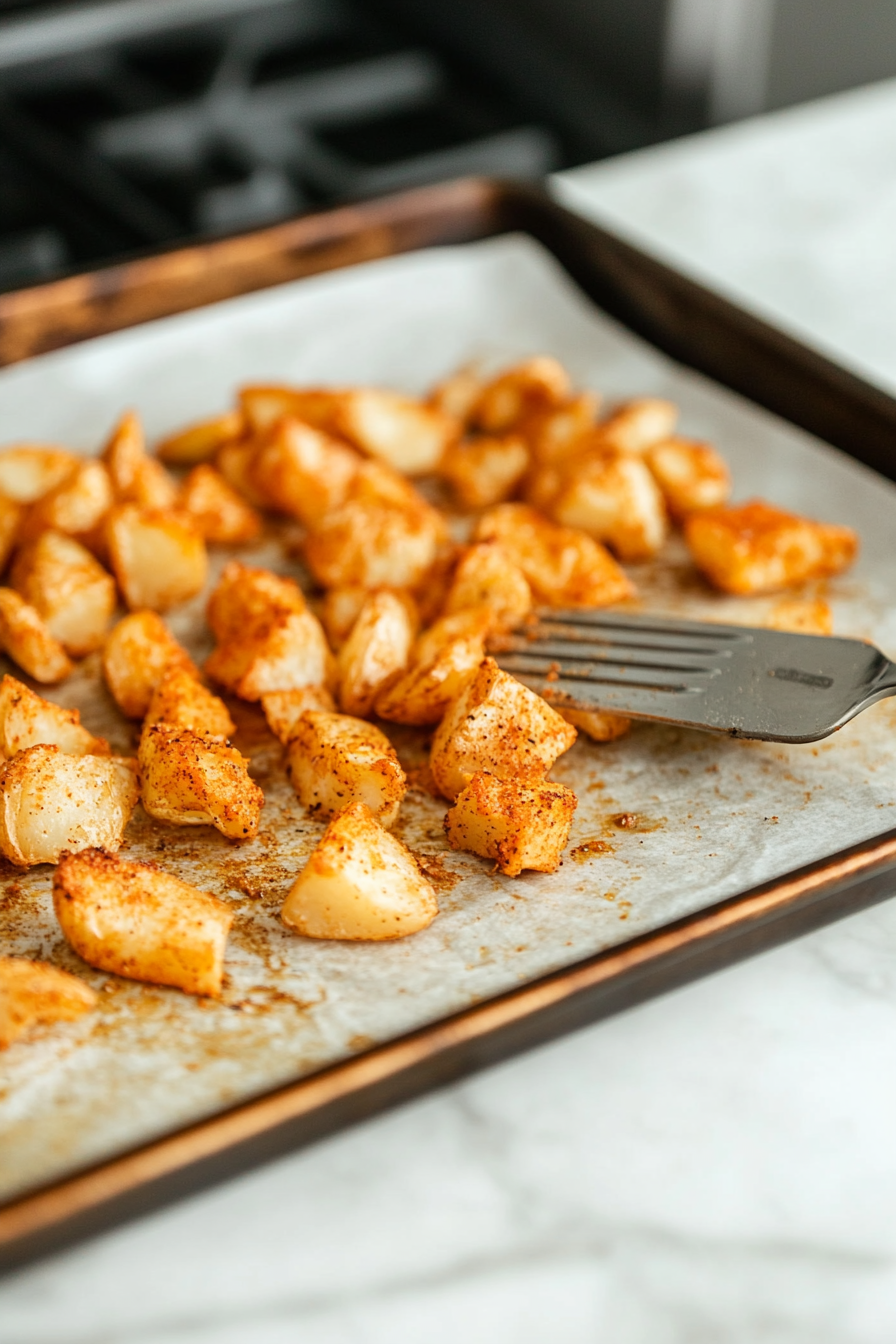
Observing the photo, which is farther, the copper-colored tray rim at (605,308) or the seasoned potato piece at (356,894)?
the seasoned potato piece at (356,894)

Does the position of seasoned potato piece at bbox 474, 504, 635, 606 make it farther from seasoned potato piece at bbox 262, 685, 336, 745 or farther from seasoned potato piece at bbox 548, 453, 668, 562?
seasoned potato piece at bbox 262, 685, 336, 745

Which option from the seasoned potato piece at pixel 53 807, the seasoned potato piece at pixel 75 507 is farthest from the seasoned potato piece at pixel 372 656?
the seasoned potato piece at pixel 75 507

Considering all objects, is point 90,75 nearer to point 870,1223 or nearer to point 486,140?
point 486,140

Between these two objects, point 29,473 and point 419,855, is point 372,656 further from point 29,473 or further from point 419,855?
point 29,473

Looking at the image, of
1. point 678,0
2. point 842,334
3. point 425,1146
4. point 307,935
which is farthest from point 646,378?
point 678,0

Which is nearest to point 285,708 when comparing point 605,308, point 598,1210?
point 598,1210

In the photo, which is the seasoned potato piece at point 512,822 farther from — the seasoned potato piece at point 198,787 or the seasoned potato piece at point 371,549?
the seasoned potato piece at point 371,549
